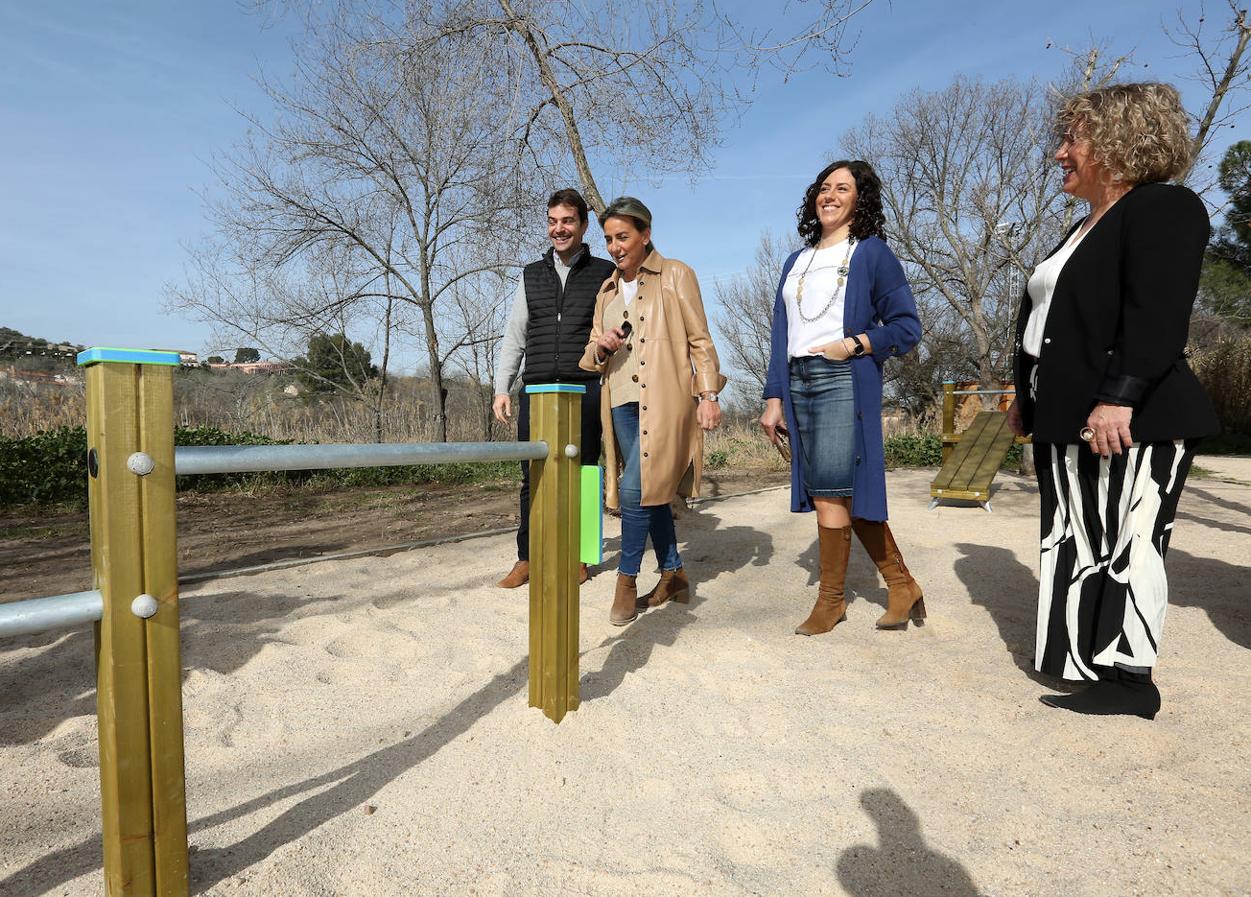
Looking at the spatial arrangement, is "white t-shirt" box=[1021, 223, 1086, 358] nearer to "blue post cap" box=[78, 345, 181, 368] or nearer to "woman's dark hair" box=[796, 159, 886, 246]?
"woman's dark hair" box=[796, 159, 886, 246]

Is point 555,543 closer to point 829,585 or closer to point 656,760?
point 656,760

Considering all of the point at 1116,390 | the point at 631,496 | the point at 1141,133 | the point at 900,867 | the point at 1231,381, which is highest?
the point at 1141,133

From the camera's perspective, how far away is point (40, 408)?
918 cm

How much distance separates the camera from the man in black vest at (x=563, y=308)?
12.3 feet

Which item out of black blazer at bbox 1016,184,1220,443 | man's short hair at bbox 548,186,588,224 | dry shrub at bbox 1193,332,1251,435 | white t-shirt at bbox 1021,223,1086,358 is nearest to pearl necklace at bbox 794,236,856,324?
white t-shirt at bbox 1021,223,1086,358

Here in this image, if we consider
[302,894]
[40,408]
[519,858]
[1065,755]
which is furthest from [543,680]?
[40,408]

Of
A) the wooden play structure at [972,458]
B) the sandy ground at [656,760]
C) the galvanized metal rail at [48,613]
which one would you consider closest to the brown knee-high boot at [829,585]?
the sandy ground at [656,760]

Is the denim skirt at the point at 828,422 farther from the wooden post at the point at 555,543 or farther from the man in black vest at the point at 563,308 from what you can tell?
the wooden post at the point at 555,543

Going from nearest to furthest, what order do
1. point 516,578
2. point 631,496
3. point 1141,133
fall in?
point 1141,133, point 631,496, point 516,578

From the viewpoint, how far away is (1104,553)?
2.41 metres

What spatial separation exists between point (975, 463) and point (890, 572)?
14.6ft

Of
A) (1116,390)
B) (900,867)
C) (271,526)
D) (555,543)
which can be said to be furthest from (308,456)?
(271,526)

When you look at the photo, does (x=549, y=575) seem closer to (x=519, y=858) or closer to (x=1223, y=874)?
(x=519, y=858)

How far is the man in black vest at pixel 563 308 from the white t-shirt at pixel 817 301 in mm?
1031
